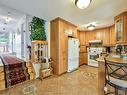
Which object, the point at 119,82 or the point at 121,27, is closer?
the point at 119,82

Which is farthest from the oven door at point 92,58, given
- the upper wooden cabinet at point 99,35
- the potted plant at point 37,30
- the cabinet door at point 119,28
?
the potted plant at point 37,30

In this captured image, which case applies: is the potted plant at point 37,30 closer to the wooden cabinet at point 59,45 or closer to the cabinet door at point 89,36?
the wooden cabinet at point 59,45

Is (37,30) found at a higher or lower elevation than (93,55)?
higher

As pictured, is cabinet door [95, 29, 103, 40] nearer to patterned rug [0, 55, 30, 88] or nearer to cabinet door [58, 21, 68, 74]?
cabinet door [58, 21, 68, 74]

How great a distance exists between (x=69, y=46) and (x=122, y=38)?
221 centimetres

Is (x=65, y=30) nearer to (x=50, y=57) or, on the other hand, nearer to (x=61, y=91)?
(x=50, y=57)

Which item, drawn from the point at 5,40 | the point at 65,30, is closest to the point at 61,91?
the point at 65,30

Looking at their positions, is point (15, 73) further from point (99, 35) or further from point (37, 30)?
point (99, 35)

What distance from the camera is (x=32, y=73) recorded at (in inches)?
146

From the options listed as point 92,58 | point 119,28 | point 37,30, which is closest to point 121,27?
point 119,28

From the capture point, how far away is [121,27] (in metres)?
3.18

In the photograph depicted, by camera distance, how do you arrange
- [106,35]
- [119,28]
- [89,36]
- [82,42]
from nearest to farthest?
1. [119,28]
2. [106,35]
3. [89,36]
4. [82,42]

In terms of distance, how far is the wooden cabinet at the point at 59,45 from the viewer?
4.14 m

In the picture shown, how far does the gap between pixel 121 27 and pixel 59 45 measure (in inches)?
91.2
